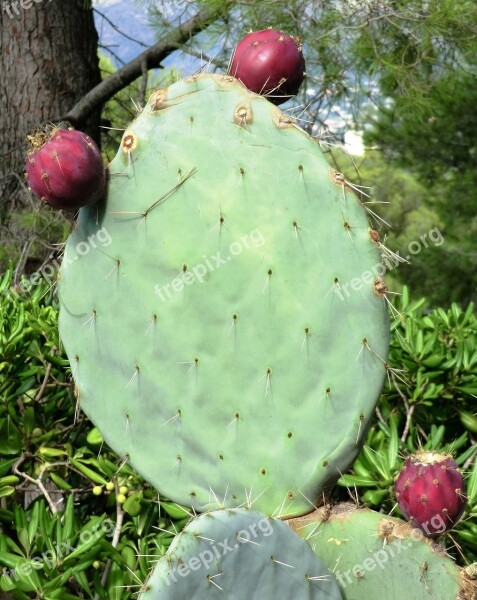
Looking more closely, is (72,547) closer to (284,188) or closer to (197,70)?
(284,188)

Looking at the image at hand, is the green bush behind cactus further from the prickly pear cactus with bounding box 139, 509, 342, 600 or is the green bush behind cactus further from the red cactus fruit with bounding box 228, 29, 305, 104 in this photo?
the red cactus fruit with bounding box 228, 29, 305, 104

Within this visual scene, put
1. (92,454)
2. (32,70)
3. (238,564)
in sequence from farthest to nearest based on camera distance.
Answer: (32,70), (92,454), (238,564)

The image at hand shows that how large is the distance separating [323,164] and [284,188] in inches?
2.8

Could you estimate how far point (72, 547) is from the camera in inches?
54.2

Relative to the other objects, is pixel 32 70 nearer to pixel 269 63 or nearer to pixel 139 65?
pixel 139 65

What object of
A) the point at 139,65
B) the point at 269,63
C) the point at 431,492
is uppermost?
the point at 269,63

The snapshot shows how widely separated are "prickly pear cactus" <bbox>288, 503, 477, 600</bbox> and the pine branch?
213 cm

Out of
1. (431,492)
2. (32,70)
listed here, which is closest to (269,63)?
(431,492)

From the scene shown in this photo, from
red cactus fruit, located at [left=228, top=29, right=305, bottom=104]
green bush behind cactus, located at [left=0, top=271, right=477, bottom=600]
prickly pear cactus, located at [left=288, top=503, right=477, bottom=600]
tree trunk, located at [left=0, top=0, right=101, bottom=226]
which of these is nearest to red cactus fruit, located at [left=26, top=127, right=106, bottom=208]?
red cactus fruit, located at [left=228, top=29, right=305, bottom=104]

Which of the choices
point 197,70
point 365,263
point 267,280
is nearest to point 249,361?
point 267,280

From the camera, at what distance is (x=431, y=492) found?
122 centimetres

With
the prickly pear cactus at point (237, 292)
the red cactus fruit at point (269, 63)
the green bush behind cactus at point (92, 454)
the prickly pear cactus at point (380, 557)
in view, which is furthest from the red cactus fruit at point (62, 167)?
the prickly pear cactus at point (380, 557)

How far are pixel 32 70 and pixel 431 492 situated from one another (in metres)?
2.62

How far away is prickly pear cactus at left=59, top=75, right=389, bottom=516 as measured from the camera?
132cm
